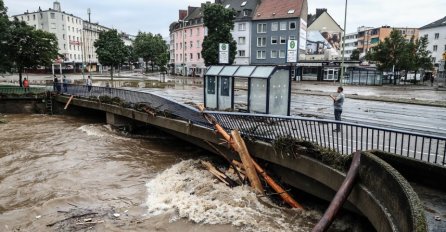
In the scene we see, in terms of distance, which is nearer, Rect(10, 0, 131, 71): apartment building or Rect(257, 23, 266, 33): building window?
Rect(257, 23, 266, 33): building window

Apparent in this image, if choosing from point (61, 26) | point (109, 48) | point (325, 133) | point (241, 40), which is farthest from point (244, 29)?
point (325, 133)

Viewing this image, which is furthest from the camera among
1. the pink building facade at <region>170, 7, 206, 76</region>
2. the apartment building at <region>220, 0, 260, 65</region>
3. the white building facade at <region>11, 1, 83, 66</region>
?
the white building facade at <region>11, 1, 83, 66</region>

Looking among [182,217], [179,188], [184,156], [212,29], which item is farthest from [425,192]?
[212,29]

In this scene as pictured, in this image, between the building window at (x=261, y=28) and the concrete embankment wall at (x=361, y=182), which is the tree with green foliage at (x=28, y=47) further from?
the building window at (x=261, y=28)

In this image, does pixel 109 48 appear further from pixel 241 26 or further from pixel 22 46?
pixel 241 26

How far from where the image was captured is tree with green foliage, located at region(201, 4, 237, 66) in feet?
187

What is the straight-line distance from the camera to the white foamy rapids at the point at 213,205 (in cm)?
838

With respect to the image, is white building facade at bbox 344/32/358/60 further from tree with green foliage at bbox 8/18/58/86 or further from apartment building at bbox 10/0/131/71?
tree with green foliage at bbox 8/18/58/86

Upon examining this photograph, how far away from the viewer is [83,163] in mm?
14086

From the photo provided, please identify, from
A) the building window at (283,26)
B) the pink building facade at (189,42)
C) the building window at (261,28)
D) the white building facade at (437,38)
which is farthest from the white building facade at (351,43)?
the building window at (283,26)

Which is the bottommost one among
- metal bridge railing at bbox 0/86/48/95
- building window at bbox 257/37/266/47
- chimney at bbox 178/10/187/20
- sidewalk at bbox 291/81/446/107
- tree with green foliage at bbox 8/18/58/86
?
sidewalk at bbox 291/81/446/107

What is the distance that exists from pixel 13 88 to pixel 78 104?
7.21m

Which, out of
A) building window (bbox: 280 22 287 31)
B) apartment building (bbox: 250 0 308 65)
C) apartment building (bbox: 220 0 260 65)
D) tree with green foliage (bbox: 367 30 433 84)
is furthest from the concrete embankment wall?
apartment building (bbox: 220 0 260 65)

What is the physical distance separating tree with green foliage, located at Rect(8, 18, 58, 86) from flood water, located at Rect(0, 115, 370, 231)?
57.2 feet
